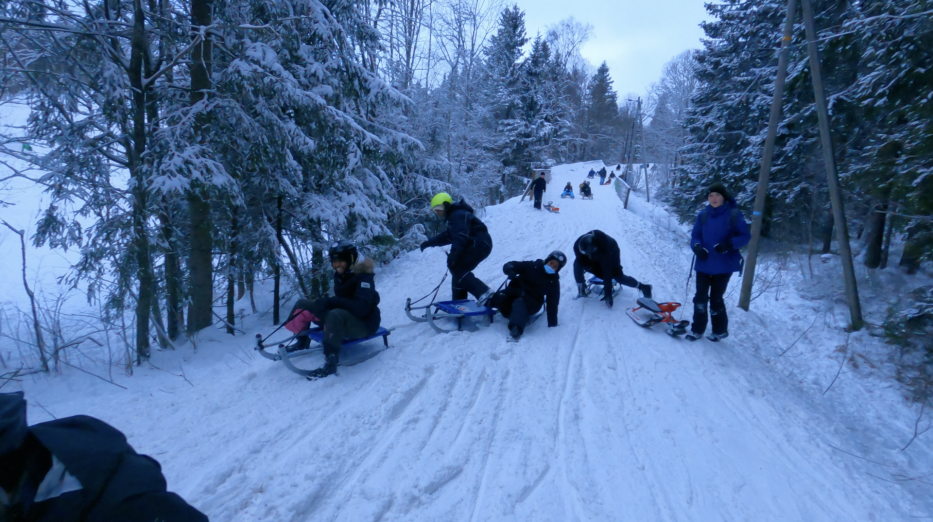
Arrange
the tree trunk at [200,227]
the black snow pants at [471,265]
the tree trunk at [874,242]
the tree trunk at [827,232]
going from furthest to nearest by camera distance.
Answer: the tree trunk at [827,232], the tree trunk at [874,242], the tree trunk at [200,227], the black snow pants at [471,265]

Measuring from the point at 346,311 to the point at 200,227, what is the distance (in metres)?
3.94

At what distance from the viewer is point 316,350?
498 centimetres

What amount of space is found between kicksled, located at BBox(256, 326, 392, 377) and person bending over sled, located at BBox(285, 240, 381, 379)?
9 cm

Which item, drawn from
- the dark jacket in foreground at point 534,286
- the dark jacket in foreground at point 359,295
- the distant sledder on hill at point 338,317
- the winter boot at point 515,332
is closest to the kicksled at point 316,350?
the distant sledder on hill at point 338,317

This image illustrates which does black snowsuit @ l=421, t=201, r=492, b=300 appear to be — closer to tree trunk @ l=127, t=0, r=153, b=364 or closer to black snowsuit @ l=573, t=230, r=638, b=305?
black snowsuit @ l=573, t=230, r=638, b=305

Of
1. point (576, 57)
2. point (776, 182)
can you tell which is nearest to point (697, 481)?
point (776, 182)

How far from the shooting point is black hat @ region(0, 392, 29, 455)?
1127mm

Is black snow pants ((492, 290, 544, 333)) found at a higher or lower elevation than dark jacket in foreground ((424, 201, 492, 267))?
lower

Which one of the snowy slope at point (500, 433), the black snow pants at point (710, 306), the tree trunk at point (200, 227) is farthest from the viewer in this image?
the tree trunk at point (200, 227)

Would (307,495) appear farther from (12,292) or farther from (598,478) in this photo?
(12,292)

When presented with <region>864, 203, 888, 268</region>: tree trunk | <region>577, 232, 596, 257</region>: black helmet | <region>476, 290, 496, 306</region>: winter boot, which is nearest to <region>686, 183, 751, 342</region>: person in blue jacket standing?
<region>577, 232, 596, 257</region>: black helmet

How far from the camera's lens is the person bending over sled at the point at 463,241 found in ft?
20.5

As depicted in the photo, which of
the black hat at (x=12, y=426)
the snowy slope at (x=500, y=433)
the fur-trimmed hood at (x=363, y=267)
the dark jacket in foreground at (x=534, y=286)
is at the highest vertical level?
the black hat at (x=12, y=426)

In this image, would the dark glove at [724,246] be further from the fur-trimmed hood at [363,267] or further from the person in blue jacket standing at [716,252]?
the fur-trimmed hood at [363,267]
